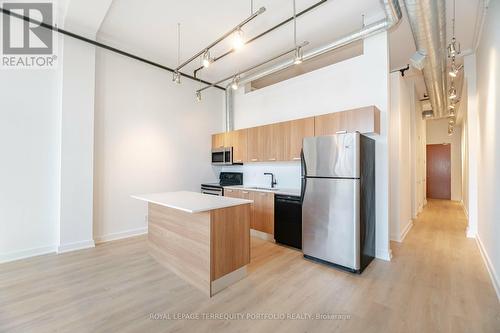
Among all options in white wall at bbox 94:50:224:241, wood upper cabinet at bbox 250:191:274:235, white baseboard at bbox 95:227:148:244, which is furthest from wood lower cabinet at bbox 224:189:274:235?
white baseboard at bbox 95:227:148:244

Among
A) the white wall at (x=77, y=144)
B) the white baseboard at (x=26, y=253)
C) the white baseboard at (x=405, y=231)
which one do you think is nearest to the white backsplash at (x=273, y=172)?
the white baseboard at (x=405, y=231)

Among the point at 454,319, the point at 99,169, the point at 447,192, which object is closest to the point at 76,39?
the point at 99,169

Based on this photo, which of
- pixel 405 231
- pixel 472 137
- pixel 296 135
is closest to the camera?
pixel 296 135

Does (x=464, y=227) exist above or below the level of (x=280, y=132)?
below

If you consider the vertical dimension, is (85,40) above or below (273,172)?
above

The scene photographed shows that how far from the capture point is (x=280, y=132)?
412cm

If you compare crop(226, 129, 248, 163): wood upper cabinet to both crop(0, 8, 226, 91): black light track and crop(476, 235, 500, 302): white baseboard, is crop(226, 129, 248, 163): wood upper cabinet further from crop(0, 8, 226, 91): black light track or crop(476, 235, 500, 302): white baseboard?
crop(476, 235, 500, 302): white baseboard

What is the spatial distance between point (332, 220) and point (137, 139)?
3.72 m

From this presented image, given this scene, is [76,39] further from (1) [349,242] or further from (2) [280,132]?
(1) [349,242]

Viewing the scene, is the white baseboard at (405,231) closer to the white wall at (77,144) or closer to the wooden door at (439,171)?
the white wall at (77,144)

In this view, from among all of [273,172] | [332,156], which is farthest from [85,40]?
[332,156]

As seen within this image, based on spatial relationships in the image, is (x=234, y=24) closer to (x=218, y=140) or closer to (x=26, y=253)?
(x=218, y=140)

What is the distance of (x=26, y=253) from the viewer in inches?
127

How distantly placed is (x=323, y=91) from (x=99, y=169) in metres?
4.11
